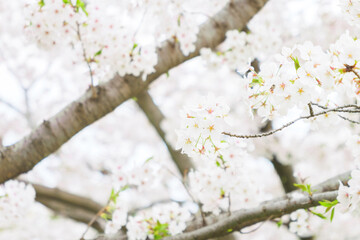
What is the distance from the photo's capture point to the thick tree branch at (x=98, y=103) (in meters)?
2.20

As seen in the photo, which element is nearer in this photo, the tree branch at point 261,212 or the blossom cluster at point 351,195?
the blossom cluster at point 351,195

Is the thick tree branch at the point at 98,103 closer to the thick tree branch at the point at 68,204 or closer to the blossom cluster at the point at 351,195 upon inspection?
the blossom cluster at the point at 351,195

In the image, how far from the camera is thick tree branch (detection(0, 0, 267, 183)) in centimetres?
220

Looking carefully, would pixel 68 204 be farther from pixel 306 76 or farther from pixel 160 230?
pixel 306 76

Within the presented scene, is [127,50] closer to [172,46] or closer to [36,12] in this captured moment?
[172,46]

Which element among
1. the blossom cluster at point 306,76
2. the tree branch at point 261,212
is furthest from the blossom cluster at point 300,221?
the blossom cluster at point 306,76

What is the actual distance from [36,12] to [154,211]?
148cm

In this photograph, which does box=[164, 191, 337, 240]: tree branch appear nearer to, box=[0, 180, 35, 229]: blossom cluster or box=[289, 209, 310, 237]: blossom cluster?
box=[289, 209, 310, 237]: blossom cluster

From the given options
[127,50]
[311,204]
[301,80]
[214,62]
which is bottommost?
[311,204]

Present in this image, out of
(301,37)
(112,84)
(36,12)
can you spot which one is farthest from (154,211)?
(301,37)

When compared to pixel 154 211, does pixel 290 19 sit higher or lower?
higher

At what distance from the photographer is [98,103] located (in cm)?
233

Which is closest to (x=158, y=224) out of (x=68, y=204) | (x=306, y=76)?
(x=306, y=76)

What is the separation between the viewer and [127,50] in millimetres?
2381
